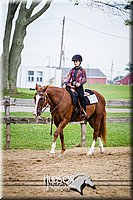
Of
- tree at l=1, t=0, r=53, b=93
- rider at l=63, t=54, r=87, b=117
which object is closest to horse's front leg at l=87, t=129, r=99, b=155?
rider at l=63, t=54, r=87, b=117

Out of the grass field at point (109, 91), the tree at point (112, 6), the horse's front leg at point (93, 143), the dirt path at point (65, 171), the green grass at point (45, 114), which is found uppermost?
the tree at point (112, 6)

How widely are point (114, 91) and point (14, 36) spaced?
42.5 inches

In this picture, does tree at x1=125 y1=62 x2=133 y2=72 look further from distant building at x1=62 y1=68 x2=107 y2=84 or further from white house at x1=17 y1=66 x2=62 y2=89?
white house at x1=17 y1=66 x2=62 y2=89

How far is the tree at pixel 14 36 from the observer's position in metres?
3.35

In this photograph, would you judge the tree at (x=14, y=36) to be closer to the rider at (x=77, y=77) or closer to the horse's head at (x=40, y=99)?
the horse's head at (x=40, y=99)

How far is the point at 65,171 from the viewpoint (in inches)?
120

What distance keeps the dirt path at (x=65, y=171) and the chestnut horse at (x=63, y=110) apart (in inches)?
8.2

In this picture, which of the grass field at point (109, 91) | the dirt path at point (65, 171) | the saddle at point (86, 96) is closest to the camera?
the dirt path at point (65, 171)

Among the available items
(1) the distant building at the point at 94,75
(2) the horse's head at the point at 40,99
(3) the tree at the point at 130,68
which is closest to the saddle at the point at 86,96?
(1) the distant building at the point at 94,75

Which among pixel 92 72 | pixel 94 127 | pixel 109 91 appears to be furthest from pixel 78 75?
pixel 94 127

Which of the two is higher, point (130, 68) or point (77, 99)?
point (130, 68)

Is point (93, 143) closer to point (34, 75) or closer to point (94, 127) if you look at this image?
point (94, 127)

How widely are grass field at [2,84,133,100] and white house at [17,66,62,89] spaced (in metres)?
0.07


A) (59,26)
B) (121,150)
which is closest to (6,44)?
(59,26)
